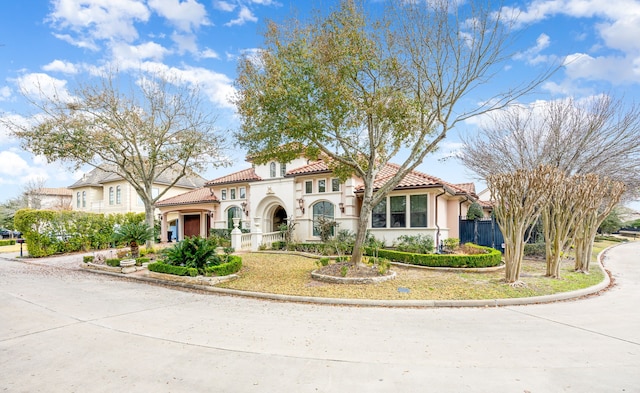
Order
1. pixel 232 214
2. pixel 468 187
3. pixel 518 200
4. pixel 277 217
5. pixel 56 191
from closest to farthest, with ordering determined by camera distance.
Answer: pixel 518 200 < pixel 277 217 < pixel 232 214 < pixel 468 187 < pixel 56 191

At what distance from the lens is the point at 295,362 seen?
15.2 feet

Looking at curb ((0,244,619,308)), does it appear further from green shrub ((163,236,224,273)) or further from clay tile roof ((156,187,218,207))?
clay tile roof ((156,187,218,207))

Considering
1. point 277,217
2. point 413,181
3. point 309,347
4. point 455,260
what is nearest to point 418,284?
point 455,260

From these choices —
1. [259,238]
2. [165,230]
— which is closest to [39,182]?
[165,230]

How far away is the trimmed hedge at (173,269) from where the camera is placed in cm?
1098

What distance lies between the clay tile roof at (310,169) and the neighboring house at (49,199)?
1246 inches

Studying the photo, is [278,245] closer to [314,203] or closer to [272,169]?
[314,203]

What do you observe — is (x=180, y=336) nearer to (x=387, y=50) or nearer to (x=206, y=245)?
(x=206, y=245)

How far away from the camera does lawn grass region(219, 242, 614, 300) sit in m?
9.02

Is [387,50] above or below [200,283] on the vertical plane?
above

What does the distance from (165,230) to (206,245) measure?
1846 centimetres

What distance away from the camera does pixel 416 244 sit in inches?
627

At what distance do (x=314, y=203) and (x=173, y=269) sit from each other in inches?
391

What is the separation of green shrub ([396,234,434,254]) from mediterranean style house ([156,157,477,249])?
45 cm
